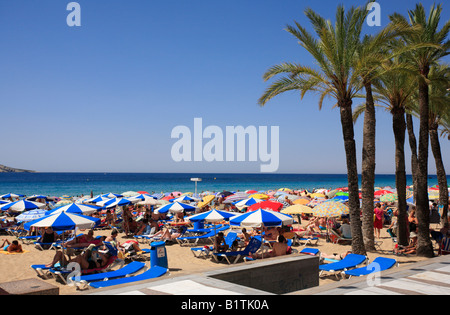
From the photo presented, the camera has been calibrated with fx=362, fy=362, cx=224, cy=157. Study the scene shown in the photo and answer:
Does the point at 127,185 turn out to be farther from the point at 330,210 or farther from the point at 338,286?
the point at 338,286

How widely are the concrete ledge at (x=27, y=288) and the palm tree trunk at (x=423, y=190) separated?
10.8 m

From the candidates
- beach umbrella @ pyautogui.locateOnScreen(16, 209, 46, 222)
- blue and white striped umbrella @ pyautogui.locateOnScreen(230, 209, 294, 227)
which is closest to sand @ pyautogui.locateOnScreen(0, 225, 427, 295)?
beach umbrella @ pyautogui.locateOnScreen(16, 209, 46, 222)

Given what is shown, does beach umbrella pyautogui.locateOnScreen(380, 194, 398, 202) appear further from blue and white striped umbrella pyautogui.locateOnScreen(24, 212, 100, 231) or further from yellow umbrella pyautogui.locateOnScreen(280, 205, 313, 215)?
blue and white striped umbrella pyautogui.locateOnScreen(24, 212, 100, 231)

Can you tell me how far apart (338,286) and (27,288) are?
4451mm

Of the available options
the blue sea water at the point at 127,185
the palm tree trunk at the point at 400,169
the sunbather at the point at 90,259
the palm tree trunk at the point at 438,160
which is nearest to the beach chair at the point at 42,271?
the sunbather at the point at 90,259

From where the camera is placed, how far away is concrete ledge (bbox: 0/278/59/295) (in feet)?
15.0

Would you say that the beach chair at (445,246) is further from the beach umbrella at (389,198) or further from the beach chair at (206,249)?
the beach umbrella at (389,198)

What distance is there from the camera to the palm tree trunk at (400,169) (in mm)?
12438

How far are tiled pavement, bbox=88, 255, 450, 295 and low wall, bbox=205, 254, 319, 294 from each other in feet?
2.09

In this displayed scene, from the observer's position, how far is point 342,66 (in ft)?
35.7

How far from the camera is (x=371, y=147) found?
1187 centimetres

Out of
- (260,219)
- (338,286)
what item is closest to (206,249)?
(260,219)

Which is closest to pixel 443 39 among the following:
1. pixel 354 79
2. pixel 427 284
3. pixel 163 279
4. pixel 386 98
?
pixel 386 98
